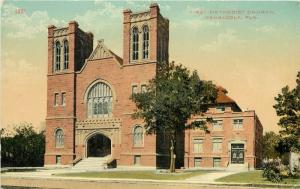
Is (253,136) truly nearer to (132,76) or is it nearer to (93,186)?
(132,76)

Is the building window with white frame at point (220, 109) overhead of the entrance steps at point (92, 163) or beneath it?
overhead

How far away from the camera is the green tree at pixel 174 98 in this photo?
113ft

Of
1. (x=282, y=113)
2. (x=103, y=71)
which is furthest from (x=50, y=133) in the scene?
(x=282, y=113)

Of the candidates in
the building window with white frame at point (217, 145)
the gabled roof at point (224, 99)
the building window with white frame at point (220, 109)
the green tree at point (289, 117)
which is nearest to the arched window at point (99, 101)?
the building window with white frame at point (217, 145)

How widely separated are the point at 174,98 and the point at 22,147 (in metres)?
22.7

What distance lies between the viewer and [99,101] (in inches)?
1780

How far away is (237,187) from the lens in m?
23.7

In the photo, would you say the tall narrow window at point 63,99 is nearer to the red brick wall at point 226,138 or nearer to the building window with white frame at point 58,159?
the building window with white frame at point 58,159

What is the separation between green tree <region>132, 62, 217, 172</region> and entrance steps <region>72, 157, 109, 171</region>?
337 inches

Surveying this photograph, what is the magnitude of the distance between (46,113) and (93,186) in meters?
22.0

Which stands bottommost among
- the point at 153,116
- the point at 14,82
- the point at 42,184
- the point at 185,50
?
the point at 42,184

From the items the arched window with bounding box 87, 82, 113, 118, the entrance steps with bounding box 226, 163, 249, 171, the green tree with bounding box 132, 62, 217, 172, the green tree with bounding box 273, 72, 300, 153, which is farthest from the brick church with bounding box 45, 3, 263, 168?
the green tree with bounding box 273, 72, 300, 153

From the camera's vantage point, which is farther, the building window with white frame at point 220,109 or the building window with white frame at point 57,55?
the building window with white frame at point 220,109

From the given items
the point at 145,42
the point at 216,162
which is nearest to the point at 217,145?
the point at 216,162
